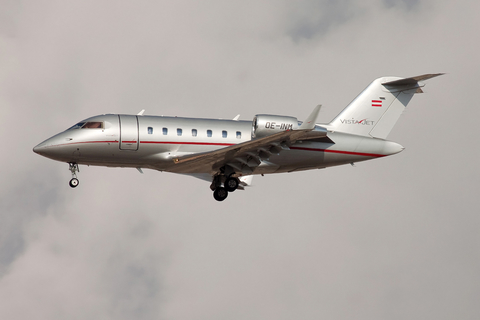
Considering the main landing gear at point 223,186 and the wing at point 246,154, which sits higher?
the wing at point 246,154

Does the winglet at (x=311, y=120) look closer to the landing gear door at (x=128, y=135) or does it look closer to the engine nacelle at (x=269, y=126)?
the engine nacelle at (x=269, y=126)

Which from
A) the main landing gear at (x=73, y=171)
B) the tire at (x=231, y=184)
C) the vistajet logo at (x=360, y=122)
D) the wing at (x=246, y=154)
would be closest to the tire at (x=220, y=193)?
the tire at (x=231, y=184)

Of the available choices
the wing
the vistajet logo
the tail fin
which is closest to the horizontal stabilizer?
the tail fin

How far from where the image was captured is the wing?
90.1 ft

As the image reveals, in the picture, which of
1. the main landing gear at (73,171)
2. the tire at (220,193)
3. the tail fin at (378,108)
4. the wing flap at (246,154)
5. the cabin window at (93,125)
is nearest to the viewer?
the wing flap at (246,154)

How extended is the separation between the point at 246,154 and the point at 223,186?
2.71m

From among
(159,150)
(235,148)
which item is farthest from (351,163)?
(159,150)

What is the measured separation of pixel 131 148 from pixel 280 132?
655 centimetres

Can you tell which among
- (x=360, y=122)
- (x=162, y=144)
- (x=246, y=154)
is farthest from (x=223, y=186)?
(x=360, y=122)

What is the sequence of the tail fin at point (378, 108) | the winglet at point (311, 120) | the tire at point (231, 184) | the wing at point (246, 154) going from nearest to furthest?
the winglet at point (311, 120), the wing at point (246, 154), the tire at point (231, 184), the tail fin at point (378, 108)

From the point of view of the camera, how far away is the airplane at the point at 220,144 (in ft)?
94.2

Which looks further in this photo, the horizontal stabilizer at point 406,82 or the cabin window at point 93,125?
the horizontal stabilizer at point 406,82

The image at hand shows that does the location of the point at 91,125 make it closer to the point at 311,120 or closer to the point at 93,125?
the point at 93,125

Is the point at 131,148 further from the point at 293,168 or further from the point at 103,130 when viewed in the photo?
the point at 293,168
